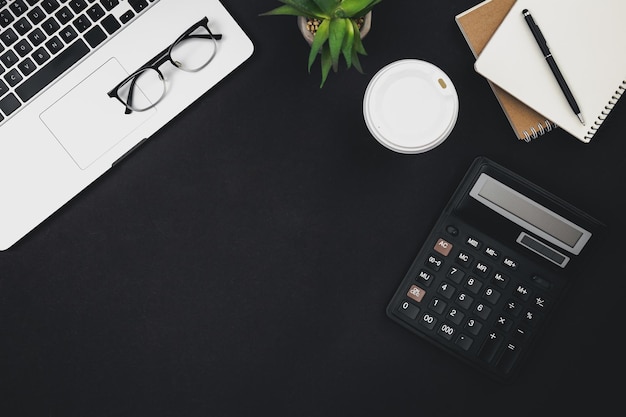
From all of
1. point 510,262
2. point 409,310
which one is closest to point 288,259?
point 409,310

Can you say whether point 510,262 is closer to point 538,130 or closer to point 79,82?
point 538,130

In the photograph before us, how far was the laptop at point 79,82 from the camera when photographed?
0.72 metres

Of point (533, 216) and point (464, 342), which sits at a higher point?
point (533, 216)

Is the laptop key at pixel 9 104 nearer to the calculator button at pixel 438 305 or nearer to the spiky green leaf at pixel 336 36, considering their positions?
the spiky green leaf at pixel 336 36

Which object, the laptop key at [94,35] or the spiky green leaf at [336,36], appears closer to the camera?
the spiky green leaf at [336,36]

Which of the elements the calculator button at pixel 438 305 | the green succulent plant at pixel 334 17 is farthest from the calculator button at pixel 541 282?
the green succulent plant at pixel 334 17

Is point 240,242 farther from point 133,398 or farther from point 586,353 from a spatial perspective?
point 586,353

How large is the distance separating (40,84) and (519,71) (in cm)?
54

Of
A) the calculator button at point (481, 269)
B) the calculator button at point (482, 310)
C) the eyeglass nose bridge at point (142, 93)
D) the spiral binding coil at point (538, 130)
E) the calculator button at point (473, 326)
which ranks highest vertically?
the eyeglass nose bridge at point (142, 93)

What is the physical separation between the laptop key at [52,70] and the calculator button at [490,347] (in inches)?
22.3

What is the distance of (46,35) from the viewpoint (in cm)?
72

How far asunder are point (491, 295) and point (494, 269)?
3 cm

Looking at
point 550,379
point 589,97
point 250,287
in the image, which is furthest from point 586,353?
point 250,287

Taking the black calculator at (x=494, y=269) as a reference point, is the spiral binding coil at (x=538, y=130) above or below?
above
